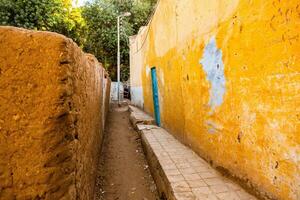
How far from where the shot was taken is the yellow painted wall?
2.20 metres

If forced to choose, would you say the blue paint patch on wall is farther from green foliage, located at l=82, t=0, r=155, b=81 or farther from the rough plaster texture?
green foliage, located at l=82, t=0, r=155, b=81

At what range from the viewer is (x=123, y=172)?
17.4ft

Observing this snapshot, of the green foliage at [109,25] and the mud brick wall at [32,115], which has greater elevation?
the green foliage at [109,25]

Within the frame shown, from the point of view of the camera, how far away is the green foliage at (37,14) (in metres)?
13.2

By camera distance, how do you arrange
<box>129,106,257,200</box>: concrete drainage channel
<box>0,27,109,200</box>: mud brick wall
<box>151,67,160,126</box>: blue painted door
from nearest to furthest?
<box>0,27,109,200</box>: mud brick wall → <box>129,106,257,200</box>: concrete drainage channel → <box>151,67,160,126</box>: blue painted door

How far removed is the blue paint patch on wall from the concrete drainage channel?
1.08m

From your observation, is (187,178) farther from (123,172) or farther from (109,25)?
(109,25)

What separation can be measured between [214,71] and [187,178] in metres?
1.76

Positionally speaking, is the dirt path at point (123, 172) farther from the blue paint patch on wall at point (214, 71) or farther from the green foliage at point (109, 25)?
the green foliage at point (109, 25)

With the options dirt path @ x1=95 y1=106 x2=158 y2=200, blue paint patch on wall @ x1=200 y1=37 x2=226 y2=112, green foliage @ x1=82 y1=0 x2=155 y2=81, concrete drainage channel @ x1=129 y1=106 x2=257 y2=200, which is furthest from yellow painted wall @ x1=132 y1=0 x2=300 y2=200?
green foliage @ x1=82 y1=0 x2=155 y2=81

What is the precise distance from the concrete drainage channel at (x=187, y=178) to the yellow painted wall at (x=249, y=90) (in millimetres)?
201

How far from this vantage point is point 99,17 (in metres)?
22.5

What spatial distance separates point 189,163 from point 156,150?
3.38 ft

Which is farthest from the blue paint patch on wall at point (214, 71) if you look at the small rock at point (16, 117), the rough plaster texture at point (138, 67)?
the rough plaster texture at point (138, 67)
